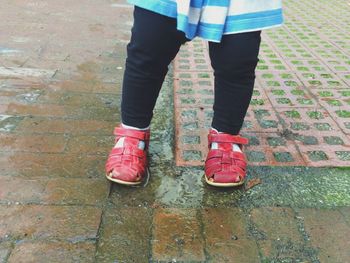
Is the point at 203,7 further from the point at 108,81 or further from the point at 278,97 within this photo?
the point at 108,81

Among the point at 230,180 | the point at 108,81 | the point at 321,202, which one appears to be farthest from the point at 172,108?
the point at 321,202

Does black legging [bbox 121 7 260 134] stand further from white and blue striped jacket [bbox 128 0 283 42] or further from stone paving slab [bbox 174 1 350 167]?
stone paving slab [bbox 174 1 350 167]

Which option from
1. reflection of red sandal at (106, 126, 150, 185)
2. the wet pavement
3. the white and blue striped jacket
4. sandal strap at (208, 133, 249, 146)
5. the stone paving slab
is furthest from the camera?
the stone paving slab

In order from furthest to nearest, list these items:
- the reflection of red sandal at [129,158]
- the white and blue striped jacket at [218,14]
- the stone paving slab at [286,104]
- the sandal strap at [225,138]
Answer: the stone paving slab at [286,104] → the sandal strap at [225,138] → the reflection of red sandal at [129,158] → the white and blue striped jacket at [218,14]

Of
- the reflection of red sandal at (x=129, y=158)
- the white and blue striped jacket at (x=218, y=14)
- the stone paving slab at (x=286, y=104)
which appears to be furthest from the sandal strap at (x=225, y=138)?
the white and blue striped jacket at (x=218, y=14)

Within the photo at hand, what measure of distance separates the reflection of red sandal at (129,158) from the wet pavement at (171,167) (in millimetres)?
44

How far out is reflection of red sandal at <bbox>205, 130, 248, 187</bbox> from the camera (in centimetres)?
161

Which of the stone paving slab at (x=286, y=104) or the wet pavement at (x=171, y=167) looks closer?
the wet pavement at (x=171, y=167)

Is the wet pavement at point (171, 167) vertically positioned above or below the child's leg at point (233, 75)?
below

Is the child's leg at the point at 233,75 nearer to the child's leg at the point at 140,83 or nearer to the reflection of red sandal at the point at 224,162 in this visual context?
the reflection of red sandal at the point at 224,162

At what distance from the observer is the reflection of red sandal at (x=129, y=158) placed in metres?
1.59

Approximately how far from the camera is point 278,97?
7.79 ft

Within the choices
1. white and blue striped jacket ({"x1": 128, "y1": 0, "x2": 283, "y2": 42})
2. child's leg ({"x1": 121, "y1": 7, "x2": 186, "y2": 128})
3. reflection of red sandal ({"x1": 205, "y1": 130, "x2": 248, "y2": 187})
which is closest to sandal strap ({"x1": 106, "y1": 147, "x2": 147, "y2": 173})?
child's leg ({"x1": 121, "y1": 7, "x2": 186, "y2": 128})

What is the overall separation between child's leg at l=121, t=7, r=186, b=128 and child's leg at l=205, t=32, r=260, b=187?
17 cm
